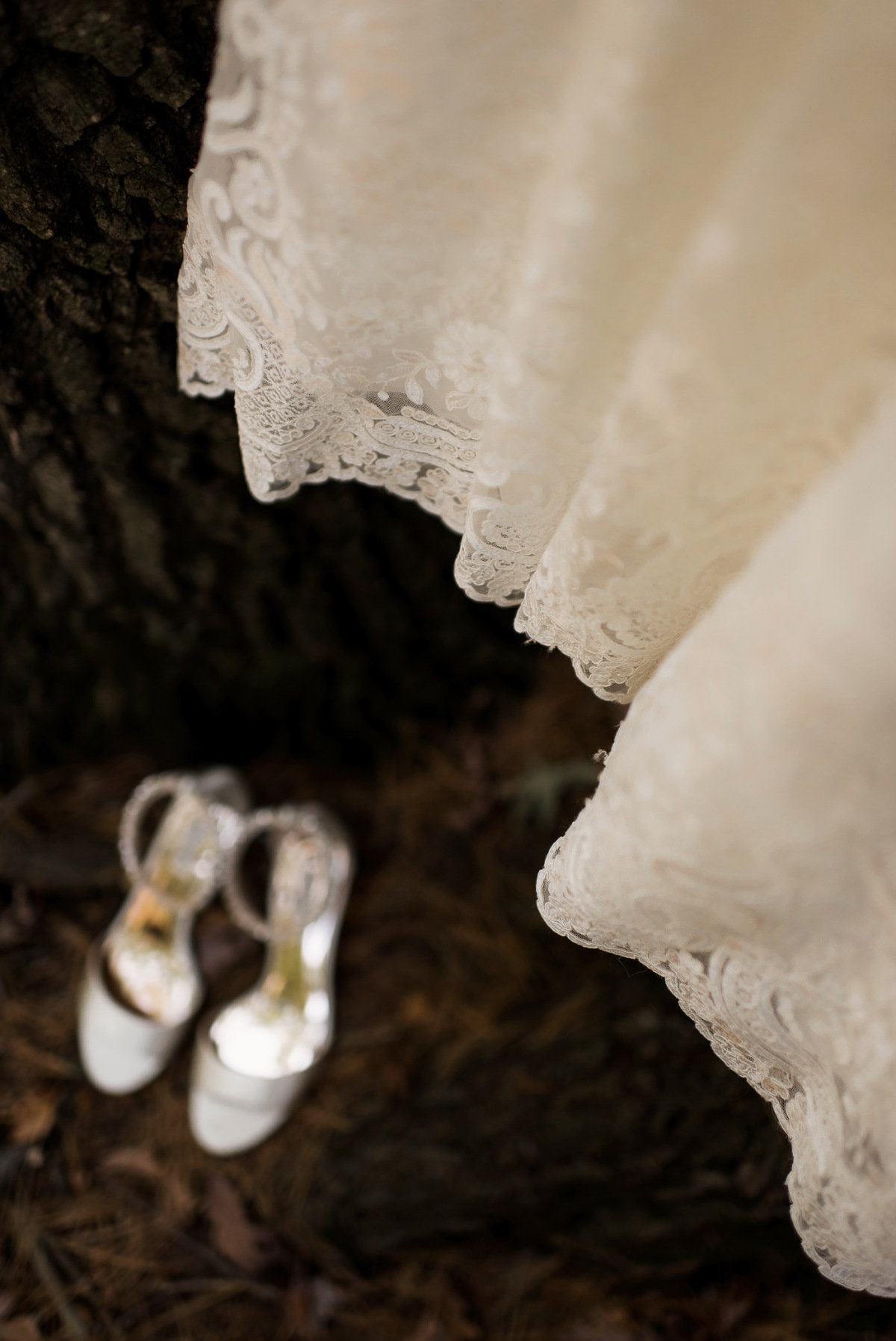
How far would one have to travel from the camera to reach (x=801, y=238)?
549 mm

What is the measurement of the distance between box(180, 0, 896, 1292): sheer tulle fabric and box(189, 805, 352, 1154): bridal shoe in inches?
38.4

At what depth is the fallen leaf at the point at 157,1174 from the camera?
148 cm

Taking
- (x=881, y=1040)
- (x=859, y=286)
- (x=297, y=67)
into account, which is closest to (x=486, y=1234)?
(x=881, y=1040)

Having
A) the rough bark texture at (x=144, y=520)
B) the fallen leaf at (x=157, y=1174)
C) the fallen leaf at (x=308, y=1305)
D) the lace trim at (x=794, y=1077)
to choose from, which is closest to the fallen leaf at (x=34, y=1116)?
the fallen leaf at (x=157, y=1174)

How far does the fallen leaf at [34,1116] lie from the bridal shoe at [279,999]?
27cm

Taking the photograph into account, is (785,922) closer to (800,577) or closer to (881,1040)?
(881,1040)

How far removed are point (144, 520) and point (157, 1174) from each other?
3.82 feet

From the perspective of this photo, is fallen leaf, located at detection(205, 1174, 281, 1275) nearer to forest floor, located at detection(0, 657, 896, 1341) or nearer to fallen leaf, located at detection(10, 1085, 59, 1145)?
forest floor, located at detection(0, 657, 896, 1341)

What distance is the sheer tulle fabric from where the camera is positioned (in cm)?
54

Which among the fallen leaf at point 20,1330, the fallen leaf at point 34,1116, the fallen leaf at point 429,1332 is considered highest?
the fallen leaf at point 429,1332

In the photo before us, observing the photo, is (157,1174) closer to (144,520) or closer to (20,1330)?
(20,1330)

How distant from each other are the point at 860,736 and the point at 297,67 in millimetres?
604

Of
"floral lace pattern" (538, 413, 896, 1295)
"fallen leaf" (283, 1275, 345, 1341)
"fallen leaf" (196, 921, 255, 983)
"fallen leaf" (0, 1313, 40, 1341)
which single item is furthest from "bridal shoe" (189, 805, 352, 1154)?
"floral lace pattern" (538, 413, 896, 1295)

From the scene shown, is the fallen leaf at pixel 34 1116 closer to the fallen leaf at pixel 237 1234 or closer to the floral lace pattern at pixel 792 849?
the fallen leaf at pixel 237 1234
